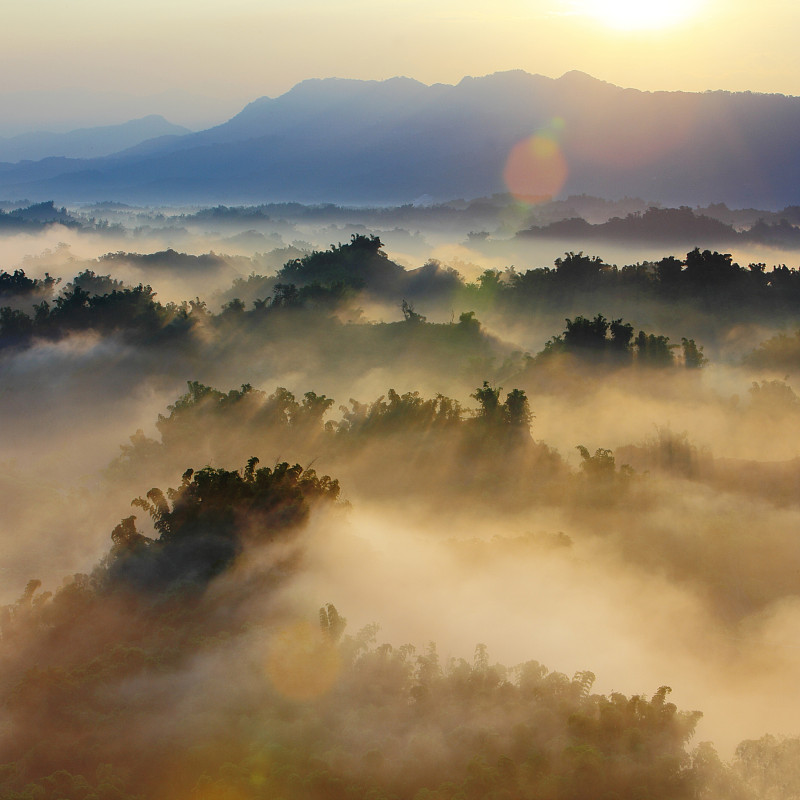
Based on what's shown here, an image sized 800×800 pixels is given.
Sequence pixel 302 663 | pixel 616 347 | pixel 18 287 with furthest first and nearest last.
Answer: pixel 18 287, pixel 616 347, pixel 302 663

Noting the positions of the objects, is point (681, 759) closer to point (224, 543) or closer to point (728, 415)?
point (224, 543)

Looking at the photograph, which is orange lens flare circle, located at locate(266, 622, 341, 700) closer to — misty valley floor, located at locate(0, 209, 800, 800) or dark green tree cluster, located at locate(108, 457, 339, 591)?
misty valley floor, located at locate(0, 209, 800, 800)

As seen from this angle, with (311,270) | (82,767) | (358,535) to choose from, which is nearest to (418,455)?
(358,535)

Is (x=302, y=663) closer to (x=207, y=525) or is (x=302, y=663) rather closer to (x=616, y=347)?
(x=207, y=525)

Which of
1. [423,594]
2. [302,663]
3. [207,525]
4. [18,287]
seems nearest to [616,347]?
[423,594]

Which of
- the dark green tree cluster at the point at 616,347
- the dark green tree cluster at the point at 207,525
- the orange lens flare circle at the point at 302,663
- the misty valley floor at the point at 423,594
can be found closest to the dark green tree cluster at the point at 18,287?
the misty valley floor at the point at 423,594

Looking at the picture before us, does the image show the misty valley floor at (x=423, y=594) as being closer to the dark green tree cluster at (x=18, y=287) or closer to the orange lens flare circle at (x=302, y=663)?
the orange lens flare circle at (x=302, y=663)

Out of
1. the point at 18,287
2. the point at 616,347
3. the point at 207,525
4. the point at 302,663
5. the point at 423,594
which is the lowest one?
the point at 423,594

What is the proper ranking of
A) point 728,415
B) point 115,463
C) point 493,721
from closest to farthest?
point 493,721
point 115,463
point 728,415
